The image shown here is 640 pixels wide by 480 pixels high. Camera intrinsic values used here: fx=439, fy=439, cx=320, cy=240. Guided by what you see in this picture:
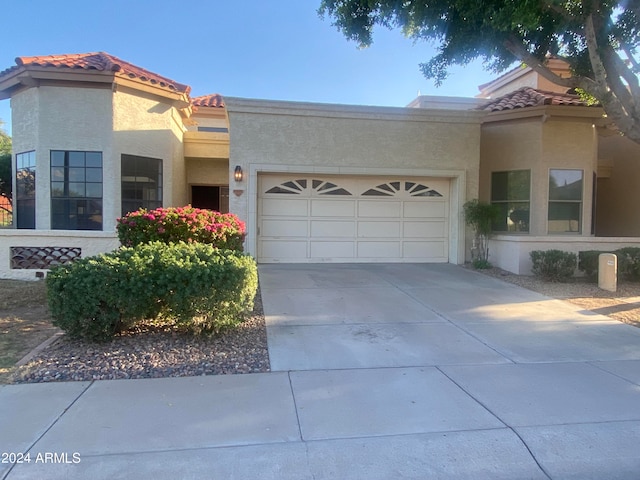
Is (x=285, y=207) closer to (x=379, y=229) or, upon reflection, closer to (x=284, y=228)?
(x=284, y=228)

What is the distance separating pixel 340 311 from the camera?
7.14 meters

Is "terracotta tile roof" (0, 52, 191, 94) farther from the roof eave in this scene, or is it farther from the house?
the roof eave

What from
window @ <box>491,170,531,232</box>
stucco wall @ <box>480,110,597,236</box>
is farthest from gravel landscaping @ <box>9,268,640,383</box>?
stucco wall @ <box>480,110,597,236</box>

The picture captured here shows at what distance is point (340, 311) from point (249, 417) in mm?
3622

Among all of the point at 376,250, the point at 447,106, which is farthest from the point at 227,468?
the point at 447,106

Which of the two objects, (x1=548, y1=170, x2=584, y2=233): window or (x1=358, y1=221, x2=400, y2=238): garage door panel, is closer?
(x1=358, y1=221, x2=400, y2=238): garage door panel

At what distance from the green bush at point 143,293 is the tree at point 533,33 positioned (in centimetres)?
630

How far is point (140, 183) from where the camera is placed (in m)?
12.4

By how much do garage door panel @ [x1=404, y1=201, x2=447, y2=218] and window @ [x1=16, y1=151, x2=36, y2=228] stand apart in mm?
10171

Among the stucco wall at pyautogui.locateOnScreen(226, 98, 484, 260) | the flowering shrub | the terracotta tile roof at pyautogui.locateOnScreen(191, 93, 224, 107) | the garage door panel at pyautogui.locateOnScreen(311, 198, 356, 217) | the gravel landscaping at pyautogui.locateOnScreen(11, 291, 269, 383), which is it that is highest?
the terracotta tile roof at pyautogui.locateOnScreen(191, 93, 224, 107)

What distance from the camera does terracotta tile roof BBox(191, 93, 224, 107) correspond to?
1670 centimetres

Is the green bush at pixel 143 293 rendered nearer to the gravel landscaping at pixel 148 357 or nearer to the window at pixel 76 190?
the gravel landscaping at pixel 148 357

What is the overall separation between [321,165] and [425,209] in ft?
11.0

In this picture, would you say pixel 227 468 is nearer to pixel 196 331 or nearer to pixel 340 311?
pixel 196 331
